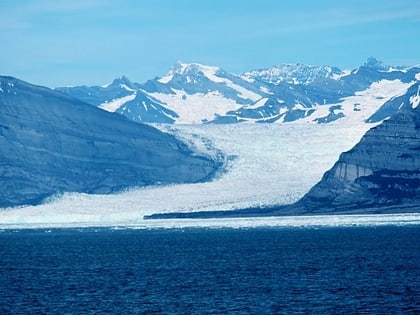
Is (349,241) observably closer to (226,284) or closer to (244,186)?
(226,284)

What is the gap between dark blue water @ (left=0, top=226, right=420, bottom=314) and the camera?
6203cm

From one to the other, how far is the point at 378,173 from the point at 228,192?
21.7m

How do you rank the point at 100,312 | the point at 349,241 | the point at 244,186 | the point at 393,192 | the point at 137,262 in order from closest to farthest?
the point at 100,312, the point at 137,262, the point at 349,241, the point at 393,192, the point at 244,186

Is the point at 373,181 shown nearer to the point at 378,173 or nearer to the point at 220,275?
the point at 378,173

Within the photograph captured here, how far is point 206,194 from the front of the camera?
17962 cm

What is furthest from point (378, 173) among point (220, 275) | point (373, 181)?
point (220, 275)

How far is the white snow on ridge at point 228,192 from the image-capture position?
567 feet

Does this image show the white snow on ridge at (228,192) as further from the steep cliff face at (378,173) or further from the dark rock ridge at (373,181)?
the steep cliff face at (378,173)

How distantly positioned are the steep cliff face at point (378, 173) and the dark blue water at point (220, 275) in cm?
4170

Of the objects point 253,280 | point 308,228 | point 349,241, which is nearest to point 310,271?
point 253,280

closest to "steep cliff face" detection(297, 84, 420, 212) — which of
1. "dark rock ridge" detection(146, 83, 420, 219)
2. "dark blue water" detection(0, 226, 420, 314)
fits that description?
"dark rock ridge" detection(146, 83, 420, 219)

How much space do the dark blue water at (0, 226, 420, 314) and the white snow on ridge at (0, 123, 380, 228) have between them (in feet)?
154

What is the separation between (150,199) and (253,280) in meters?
107

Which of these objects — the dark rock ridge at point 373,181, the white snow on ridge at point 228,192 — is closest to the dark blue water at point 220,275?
the dark rock ridge at point 373,181
